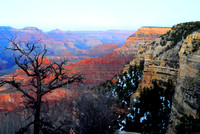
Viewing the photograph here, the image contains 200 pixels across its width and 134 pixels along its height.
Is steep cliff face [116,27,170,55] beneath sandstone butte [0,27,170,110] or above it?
above

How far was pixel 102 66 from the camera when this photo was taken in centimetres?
6431

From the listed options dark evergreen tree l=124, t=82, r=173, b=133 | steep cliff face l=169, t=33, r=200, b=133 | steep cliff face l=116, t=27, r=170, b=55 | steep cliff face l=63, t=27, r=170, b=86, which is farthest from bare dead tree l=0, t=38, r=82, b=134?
steep cliff face l=116, t=27, r=170, b=55

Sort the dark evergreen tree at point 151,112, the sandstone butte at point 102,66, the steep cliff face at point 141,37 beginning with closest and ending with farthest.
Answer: the dark evergreen tree at point 151,112
the sandstone butte at point 102,66
the steep cliff face at point 141,37

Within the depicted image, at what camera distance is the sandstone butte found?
3803 cm

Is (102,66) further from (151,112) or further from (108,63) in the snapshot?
(151,112)

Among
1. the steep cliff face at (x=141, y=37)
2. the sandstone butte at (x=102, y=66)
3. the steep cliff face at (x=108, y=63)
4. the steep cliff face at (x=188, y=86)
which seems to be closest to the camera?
the steep cliff face at (x=188, y=86)

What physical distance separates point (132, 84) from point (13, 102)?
24.1 m

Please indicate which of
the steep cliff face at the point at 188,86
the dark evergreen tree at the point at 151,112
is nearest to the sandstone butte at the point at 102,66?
the dark evergreen tree at the point at 151,112

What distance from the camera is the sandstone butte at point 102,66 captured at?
125 ft

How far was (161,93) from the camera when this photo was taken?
19.8m

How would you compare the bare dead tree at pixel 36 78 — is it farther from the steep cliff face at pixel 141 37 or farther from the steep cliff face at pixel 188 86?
the steep cliff face at pixel 141 37

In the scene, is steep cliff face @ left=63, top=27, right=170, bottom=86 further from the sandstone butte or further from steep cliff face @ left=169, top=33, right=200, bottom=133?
steep cliff face @ left=169, top=33, right=200, bottom=133

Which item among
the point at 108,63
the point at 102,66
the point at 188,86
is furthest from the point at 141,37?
the point at 188,86

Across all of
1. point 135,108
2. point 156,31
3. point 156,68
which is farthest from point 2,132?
point 156,31
